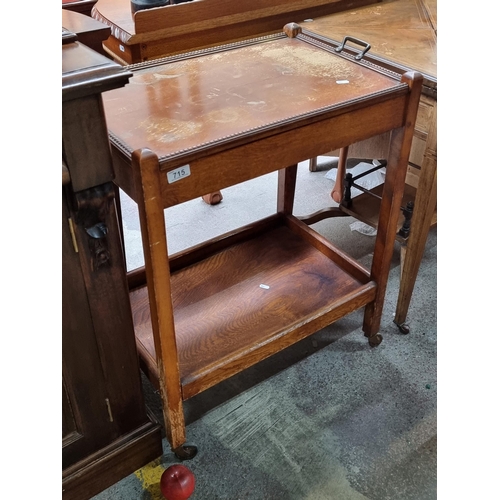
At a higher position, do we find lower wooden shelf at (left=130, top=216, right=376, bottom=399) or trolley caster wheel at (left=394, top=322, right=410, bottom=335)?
lower wooden shelf at (left=130, top=216, right=376, bottom=399)

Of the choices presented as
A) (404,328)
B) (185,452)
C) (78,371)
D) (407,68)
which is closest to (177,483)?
(185,452)

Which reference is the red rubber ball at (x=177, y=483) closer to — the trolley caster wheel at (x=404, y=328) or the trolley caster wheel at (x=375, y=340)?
the trolley caster wheel at (x=375, y=340)

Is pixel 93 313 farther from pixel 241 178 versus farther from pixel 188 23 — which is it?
pixel 188 23

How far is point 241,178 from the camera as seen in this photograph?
1144mm

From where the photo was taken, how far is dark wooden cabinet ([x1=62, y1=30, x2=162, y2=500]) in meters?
0.91

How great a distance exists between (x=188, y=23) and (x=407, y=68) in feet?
2.33

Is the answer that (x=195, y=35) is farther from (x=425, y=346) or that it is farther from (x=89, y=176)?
(x=425, y=346)

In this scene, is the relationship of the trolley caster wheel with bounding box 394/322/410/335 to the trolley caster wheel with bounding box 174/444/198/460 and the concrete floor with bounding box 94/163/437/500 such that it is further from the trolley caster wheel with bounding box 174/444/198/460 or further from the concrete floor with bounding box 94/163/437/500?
the trolley caster wheel with bounding box 174/444/198/460

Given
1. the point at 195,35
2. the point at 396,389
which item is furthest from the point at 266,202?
the point at 396,389

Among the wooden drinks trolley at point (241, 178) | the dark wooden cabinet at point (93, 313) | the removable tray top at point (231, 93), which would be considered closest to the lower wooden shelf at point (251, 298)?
the wooden drinks trolley at point (241, 178)

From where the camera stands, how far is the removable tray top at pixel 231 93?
3.63ft

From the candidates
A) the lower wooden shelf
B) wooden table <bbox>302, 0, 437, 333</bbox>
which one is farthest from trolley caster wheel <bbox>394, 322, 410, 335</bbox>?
the lower wooden shelf

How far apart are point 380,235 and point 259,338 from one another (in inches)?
17.5

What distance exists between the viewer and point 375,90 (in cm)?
128
